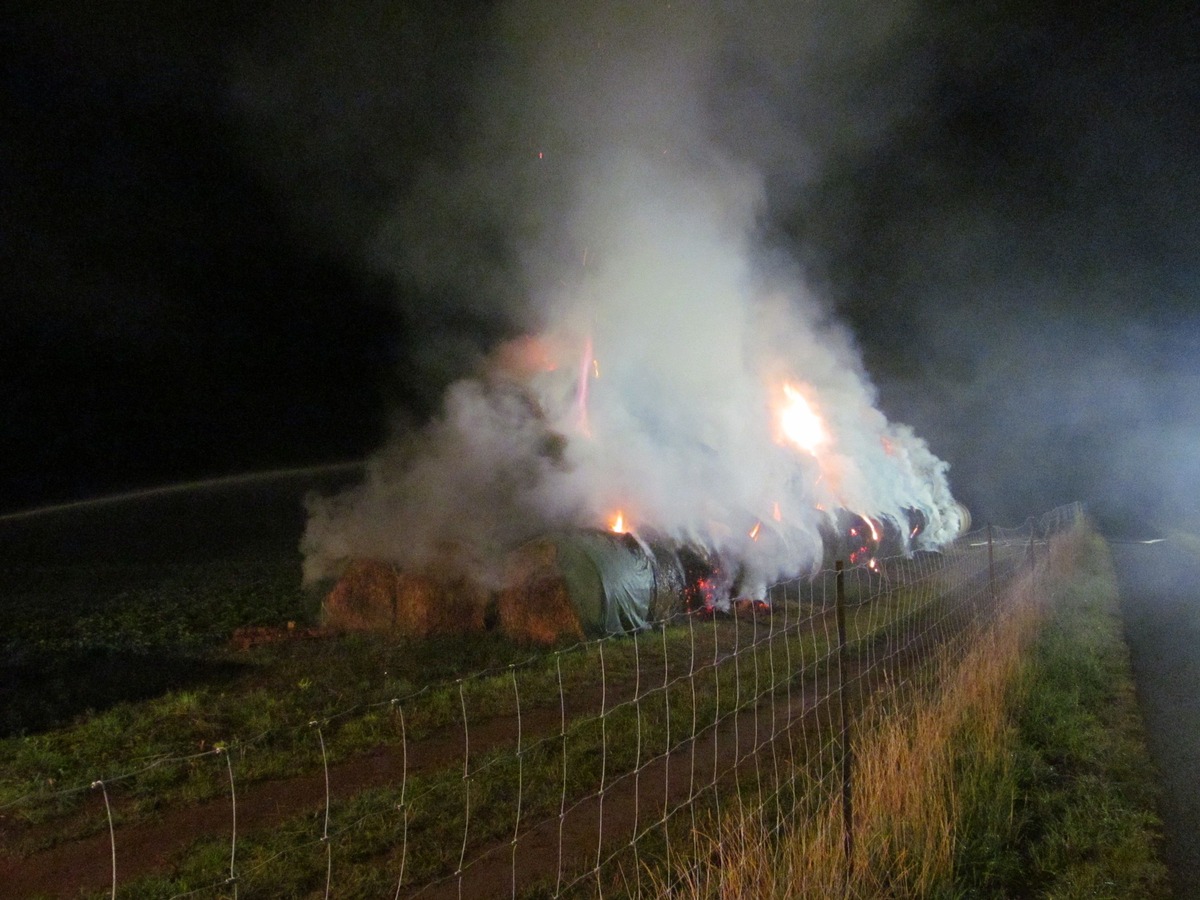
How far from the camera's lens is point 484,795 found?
5.86 m

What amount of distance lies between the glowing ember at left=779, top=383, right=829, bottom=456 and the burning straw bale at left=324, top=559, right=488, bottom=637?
13.5 metres

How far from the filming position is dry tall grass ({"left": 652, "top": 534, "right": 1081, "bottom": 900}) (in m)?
3.83

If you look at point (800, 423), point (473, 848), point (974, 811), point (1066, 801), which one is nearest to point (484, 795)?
point (473, 848)

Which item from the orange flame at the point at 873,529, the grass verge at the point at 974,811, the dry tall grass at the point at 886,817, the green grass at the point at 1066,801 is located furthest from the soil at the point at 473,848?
the orange flame at the point at 873,529

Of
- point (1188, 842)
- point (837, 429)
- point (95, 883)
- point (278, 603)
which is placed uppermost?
point (837, 429)

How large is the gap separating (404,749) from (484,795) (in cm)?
109

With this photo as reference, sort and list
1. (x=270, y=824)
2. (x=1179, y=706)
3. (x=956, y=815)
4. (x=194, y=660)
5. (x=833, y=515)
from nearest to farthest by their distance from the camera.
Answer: (x=956, y=815)
(x=270, y=824)
(x=1179, y=706)
(x=194, y=660)
(x=833, y=515)

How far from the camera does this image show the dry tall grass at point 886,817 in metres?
3.83

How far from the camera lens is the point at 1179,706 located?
776 centimetres

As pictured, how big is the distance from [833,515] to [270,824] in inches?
580

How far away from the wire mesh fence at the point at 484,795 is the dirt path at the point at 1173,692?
1680 mm

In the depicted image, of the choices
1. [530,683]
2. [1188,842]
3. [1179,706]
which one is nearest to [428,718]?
[530,683]

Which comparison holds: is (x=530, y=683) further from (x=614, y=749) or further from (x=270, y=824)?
(x=270, y=824)

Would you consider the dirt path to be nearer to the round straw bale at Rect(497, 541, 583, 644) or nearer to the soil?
the soil
